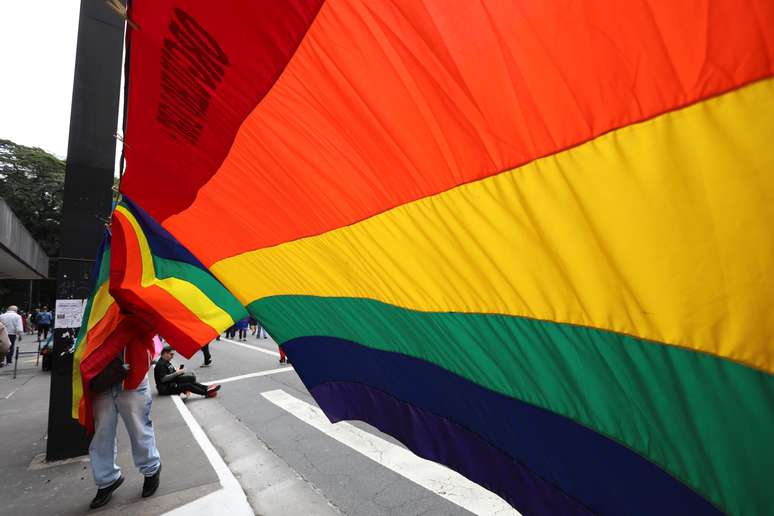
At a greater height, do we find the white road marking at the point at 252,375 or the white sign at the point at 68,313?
the white sign at the point at 68,313

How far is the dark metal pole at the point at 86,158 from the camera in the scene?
214 inches

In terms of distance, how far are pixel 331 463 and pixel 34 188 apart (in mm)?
54570

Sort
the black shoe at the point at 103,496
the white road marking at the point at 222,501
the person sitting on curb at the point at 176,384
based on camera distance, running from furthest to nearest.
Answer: the person sitting on curb at the point at 176,384, the black shoe at the point at 103,496, the white road marking at the point at 222,501

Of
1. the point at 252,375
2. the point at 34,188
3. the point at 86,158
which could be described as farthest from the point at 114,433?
the point at 34,188

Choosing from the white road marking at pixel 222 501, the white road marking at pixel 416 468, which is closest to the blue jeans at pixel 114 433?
the white road marking at pixel 222 501

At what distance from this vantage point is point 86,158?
222 inches

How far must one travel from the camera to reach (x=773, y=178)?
708 mm

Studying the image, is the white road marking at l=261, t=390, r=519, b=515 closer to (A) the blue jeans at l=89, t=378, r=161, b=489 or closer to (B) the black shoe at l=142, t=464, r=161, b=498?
(B) the black shoe at l=142, t=464, r=161, b=498

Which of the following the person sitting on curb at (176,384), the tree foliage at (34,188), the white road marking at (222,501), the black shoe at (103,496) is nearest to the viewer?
the white road marking at (222,501)

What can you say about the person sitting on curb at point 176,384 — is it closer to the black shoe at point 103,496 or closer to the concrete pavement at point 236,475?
the concrete pavement at point 236,475

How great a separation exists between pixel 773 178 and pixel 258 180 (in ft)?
6.40

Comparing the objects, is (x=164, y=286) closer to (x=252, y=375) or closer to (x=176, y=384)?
(x=176, y=384)

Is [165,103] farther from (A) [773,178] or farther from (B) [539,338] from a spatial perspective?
(A) [773,178]

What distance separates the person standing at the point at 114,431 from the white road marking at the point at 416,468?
2710 mm
